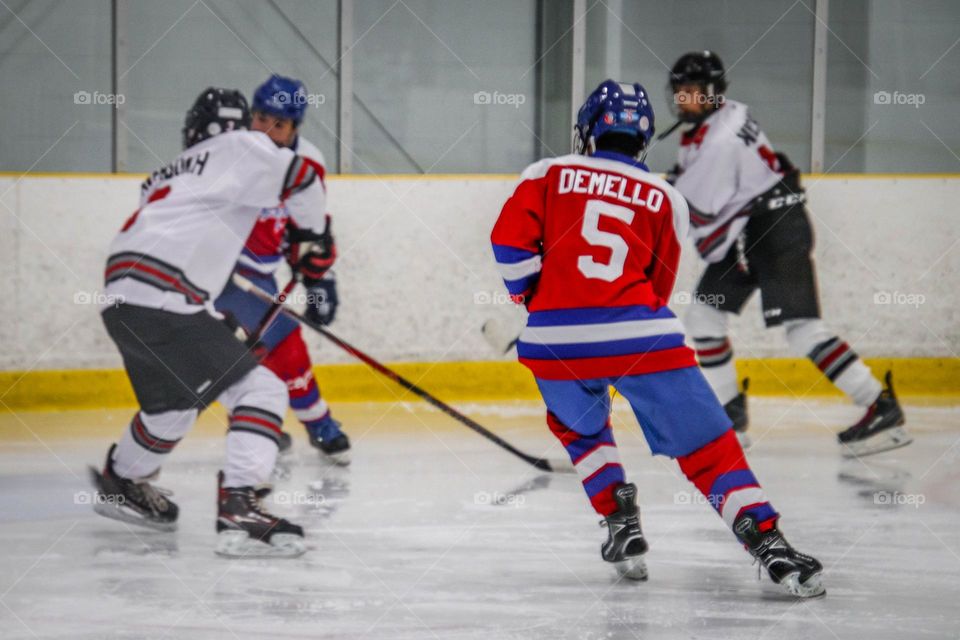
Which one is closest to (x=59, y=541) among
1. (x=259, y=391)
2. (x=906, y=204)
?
(x=259, y=391)

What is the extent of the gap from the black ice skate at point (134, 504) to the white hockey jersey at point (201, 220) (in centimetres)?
50

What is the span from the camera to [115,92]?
573 centimetres

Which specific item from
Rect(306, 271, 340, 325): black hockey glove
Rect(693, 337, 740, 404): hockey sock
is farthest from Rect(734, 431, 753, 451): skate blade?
Rect(306, 271, 340, 325): black hockey glove

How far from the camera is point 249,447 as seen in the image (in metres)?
3.10

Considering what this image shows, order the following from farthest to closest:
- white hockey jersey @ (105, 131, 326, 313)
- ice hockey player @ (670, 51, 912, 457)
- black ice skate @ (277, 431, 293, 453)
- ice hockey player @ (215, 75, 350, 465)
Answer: black ice skate @ (277, 431, 293, 453)
ice hockey player @ (670, 51, 912, 457)
ice hockey player @ (215, 75, 350, 465)
white hockey jersey @ (105, 131, 326, 313)

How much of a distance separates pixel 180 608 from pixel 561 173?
47.5 inches

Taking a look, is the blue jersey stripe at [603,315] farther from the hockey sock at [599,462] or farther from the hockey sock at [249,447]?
the hockey sock at [249,447]

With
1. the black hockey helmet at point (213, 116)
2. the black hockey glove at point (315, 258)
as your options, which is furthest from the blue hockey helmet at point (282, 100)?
the black hockey helmet at point (213, 116)

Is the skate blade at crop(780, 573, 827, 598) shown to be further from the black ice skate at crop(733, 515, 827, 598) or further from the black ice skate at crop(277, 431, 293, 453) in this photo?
the black ice skate at crop(277, 431, 293, 453)

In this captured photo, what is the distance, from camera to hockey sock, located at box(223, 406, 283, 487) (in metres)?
3.10

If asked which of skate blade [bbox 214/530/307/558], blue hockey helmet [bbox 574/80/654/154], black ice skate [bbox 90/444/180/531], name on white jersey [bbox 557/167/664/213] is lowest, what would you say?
black ice skate [bbox 90/444/180/531]

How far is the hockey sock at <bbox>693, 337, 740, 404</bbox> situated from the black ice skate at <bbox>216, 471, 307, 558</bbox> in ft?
6.63

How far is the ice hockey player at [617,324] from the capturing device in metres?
2.66

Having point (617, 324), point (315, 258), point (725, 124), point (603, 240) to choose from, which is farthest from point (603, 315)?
point (725, 124)
